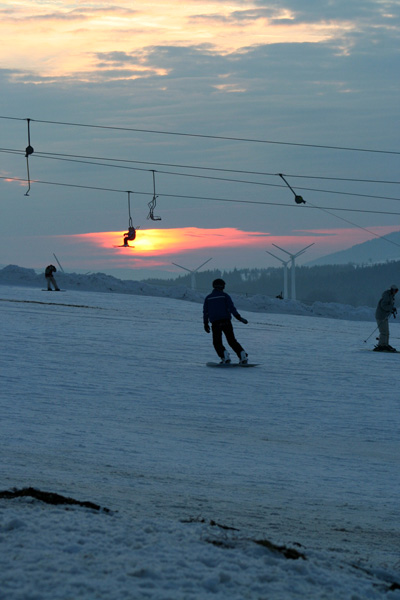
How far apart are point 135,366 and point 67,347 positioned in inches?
133

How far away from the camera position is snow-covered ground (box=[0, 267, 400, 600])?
14.9 feet

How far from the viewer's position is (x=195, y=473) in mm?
8477

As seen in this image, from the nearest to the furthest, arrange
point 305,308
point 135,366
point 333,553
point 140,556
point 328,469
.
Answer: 1. point 140,556
2. point 333,553
3. point 328,469
4. point 135,366
5. point 305,308

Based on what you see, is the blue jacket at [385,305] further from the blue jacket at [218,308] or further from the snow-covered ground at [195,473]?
the blue jacket at [218,308]

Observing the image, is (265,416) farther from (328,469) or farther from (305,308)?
(305,308)

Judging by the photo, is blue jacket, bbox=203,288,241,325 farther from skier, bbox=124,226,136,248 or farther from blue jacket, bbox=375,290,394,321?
skier, bbox=124,226,136,248

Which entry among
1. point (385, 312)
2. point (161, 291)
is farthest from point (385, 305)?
point (161, 291)

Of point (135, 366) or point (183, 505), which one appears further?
point (135, 366)

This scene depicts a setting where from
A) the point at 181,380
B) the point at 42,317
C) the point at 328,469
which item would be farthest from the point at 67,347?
the point at 328,469

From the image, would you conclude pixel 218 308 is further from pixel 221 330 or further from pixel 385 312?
pixel 385 312

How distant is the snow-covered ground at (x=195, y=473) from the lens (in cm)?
455

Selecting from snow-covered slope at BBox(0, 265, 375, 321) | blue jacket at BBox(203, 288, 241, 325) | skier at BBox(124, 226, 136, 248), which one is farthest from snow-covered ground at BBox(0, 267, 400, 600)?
snow-covered slope at BBox(0, 265, 375, 321)

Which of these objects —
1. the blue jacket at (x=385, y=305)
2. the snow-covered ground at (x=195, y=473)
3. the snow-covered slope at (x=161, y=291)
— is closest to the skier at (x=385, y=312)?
the blue jacket at (x=385, y=305)

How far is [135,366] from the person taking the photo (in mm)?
18000
